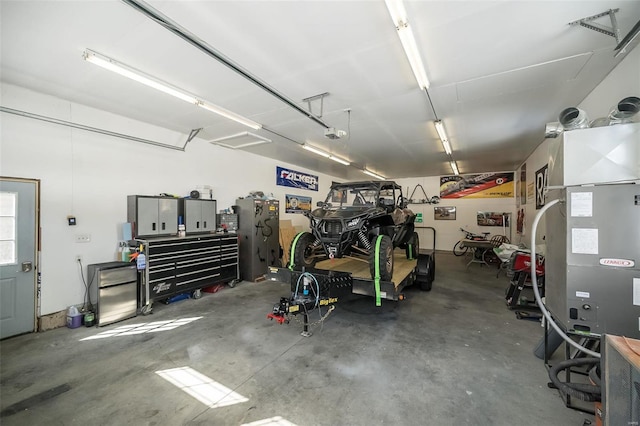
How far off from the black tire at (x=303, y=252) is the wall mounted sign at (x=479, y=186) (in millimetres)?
9229

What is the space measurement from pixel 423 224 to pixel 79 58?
12.1m

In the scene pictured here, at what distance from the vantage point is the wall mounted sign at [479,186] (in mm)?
10211

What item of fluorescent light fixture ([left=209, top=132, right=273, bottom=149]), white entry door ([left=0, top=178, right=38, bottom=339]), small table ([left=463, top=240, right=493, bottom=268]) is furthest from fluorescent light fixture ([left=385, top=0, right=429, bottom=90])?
small table ([left=463, top=240, right=493, bottom=268])

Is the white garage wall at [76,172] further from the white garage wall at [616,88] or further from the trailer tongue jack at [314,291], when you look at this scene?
the white garage wall at [616,88]

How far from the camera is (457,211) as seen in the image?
1106 cm

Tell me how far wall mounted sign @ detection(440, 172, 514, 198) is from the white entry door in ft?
41.6

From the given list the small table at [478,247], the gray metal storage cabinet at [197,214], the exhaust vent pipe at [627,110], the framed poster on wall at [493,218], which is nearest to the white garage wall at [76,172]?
the gray metal storage cabinet at [197,214]

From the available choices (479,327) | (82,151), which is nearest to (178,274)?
(82,151)

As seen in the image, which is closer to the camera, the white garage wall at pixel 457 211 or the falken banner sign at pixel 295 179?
the falken banner sign at pixel 295 179

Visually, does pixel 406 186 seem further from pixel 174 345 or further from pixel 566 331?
pixel 174 345

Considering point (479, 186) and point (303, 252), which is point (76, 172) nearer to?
point (303, 252)

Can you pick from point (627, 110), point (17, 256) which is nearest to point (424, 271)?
point (627, 110)

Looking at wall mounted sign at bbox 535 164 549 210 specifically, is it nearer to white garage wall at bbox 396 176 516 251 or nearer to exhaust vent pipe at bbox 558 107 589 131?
white garage wall at bbox 396 176 516 251

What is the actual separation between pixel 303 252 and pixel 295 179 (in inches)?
223
